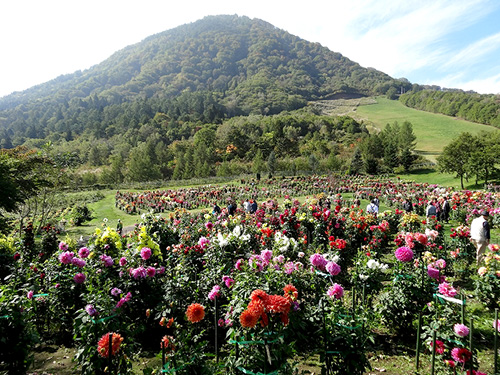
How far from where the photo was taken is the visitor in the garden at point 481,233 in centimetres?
659

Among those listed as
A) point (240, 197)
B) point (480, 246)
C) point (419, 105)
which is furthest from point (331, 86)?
point (480, 246)

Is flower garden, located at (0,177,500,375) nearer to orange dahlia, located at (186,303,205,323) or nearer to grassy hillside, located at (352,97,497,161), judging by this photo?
orange dahlia, located at (186,303,205,323)

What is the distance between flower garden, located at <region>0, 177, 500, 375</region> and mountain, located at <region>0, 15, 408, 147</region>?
8470 cm

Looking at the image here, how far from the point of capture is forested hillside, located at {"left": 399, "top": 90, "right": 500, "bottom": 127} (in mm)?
67250

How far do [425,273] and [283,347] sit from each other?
310cm

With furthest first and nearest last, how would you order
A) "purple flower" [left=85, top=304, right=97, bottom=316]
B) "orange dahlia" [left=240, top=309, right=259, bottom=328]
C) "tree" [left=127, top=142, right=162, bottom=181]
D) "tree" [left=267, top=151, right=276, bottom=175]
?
"tree" [left=127, top=142, right=162, bottom=181] < "tree" [left=267, top=151, right=276, bottom=175] < "purple flower" [left=85, top=304, right=97, bottom=316] < "orange dahlia" [left=240, top=309, right=259, bottom=328]

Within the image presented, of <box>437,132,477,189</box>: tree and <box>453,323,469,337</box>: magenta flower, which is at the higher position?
<box>437,132,477,189</box>: tree

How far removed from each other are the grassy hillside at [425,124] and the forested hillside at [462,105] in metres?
2.79

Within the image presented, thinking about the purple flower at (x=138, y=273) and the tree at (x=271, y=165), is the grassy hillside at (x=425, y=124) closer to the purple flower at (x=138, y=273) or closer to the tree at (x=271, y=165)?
the tree at (x=271, y=165)

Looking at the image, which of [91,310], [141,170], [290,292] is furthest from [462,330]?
[141,170]

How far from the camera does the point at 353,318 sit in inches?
119

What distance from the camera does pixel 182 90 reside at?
157625mm

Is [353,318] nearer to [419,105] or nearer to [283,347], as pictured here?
[283,347]

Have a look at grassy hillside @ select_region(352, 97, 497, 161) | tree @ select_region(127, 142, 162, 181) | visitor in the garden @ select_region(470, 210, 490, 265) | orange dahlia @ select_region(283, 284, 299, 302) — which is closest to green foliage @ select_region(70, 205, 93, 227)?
orange dahlia @ select_region(283, 284, 299, 302)
